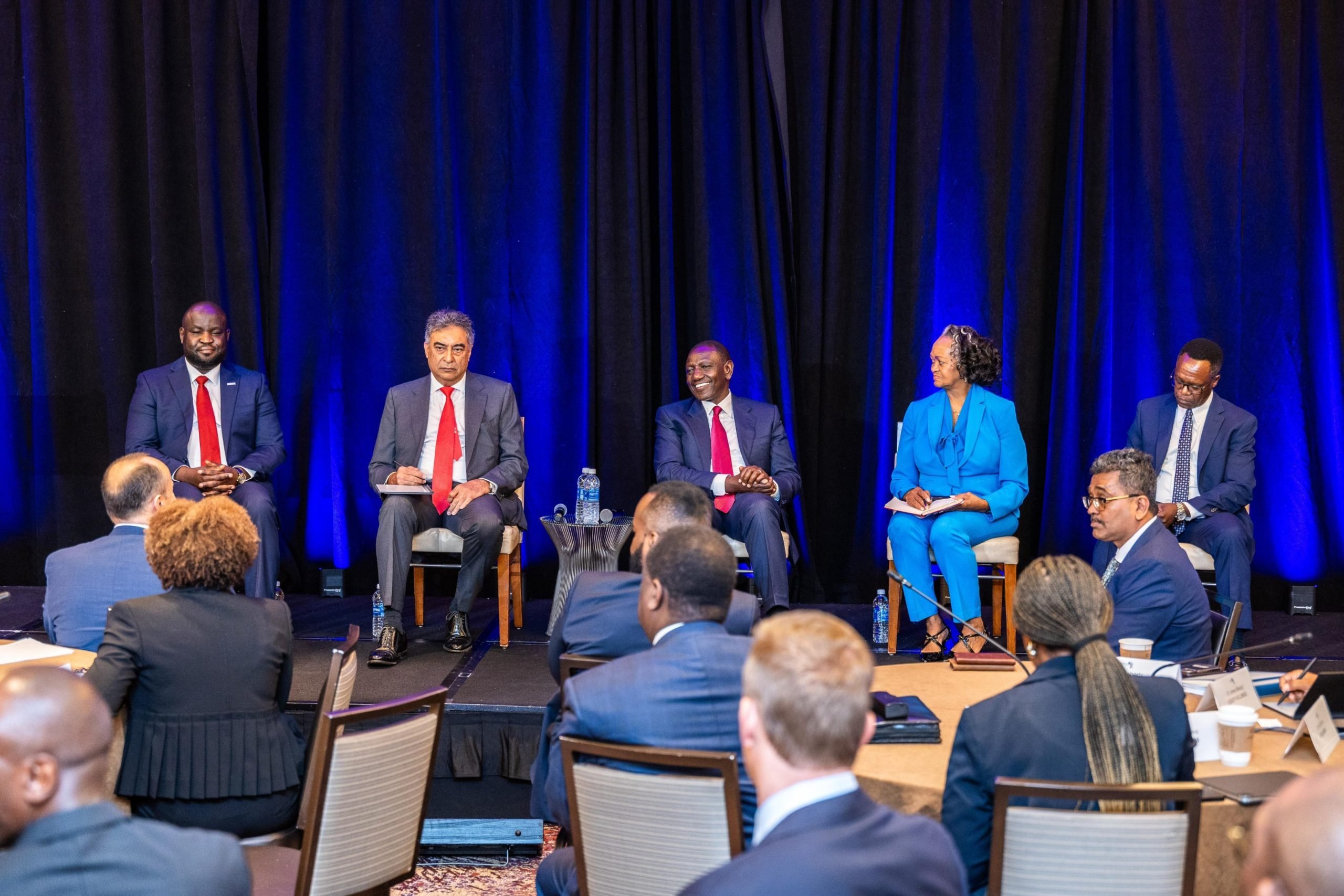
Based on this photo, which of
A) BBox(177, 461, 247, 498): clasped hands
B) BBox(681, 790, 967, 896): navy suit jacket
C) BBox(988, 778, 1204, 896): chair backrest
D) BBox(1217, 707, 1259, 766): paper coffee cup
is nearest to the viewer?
BBox(681, 790, 967, 896): navy suit jacket

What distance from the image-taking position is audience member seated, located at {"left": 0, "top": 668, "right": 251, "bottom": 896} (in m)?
1.50

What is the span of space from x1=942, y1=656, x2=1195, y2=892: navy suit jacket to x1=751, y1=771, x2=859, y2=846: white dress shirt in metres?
0.71

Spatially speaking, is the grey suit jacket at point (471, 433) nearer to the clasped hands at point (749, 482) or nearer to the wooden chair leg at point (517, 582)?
the wooden chair leg at point (517, 582)

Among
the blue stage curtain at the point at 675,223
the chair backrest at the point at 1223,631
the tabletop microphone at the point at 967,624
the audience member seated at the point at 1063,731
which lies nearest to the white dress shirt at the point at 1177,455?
the blue stage curtain at the point at 675,223

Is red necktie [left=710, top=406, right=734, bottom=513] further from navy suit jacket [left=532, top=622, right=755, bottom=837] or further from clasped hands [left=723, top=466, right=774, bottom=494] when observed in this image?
navy suit jacket [left=532, top=622, right=755, bottom=837]

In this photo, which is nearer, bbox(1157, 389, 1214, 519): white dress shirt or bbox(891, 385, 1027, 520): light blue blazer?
bbox(891, 385, 1027, 520): light blue blazer

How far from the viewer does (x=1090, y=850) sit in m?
2.03

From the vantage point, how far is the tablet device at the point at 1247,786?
2211mm

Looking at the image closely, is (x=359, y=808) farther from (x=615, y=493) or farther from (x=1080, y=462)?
(x=1080, y=462)

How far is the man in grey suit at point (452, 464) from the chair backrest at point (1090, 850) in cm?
320

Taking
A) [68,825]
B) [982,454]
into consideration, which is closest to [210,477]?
[982,454]

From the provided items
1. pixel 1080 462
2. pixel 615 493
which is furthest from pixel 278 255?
pixel 1080 462

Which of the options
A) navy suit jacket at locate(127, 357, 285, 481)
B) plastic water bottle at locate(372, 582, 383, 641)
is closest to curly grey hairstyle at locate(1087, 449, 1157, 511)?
plastic water bottle at locate(372, 582, 383, 641)

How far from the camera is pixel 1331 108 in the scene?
232 inches
